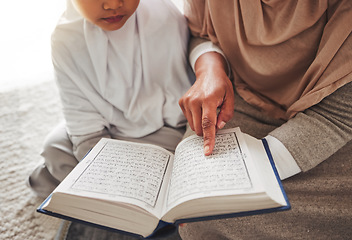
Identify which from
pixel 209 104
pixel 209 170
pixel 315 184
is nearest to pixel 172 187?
pixel 209 170

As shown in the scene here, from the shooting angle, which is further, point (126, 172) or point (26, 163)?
point (26, 163)

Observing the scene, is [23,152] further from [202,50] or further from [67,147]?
[202,50]

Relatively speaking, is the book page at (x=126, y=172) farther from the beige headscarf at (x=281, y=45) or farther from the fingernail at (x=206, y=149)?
the beige headscarf at (x=281, y=45)

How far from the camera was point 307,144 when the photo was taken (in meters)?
0.61

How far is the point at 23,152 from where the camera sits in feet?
3.93

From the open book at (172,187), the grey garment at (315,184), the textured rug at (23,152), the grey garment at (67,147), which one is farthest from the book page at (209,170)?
the textured rug at (23,152)

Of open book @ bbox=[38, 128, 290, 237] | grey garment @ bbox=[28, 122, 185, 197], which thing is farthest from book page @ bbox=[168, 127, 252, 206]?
grey garment @ bbox=[28, 122, 185, 197]

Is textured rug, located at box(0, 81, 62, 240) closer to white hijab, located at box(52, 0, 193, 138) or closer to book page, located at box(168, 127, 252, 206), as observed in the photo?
white hijab, located at box(52, 0, 193, 138)

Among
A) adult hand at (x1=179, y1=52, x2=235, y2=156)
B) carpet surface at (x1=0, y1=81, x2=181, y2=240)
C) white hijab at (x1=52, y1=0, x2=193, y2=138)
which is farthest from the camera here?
carpet surface at (x1=0, y1=81, x2=181, y2=240)

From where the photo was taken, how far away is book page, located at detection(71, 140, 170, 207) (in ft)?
1.73

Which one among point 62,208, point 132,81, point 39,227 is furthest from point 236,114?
point 39,227

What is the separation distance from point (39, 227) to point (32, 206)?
0.31 feet

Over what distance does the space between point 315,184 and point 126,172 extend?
39 cm

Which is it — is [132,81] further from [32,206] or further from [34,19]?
[34,19]
